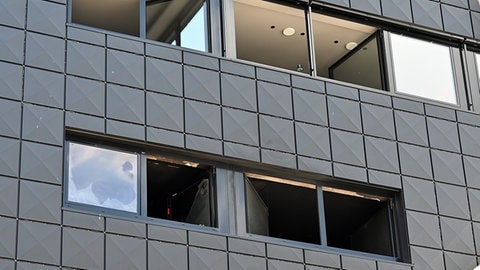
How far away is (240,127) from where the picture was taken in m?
19.9

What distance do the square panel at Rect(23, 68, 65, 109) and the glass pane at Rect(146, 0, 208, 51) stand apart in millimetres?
2117

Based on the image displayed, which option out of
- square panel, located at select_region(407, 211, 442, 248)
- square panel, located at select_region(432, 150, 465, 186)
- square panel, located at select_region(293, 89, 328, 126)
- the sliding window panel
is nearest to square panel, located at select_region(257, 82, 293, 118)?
square panel, located at select_region(293, 89, 328, 126)

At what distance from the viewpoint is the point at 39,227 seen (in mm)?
17453

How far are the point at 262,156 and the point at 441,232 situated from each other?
349cm

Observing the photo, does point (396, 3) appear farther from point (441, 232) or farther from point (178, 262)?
point (178, 262)

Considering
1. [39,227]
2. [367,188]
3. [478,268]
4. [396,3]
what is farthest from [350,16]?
[39,227]

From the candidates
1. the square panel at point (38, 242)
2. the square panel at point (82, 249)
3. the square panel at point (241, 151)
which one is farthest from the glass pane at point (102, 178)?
the square panel at point (241, 151)

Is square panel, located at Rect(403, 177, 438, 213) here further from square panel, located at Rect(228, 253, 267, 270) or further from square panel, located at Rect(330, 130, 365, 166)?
square panel, located at Rect(228, 253, 267, 270)

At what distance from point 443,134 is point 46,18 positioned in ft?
24.5

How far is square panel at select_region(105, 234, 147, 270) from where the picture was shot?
17734mm

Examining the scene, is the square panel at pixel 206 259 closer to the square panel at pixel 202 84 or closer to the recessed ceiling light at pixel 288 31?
the square panel at pixel 202 84

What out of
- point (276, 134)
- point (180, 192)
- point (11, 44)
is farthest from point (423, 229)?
point (11, 44)

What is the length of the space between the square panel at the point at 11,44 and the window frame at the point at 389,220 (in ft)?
13.6

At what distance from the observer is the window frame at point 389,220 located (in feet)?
64.2
